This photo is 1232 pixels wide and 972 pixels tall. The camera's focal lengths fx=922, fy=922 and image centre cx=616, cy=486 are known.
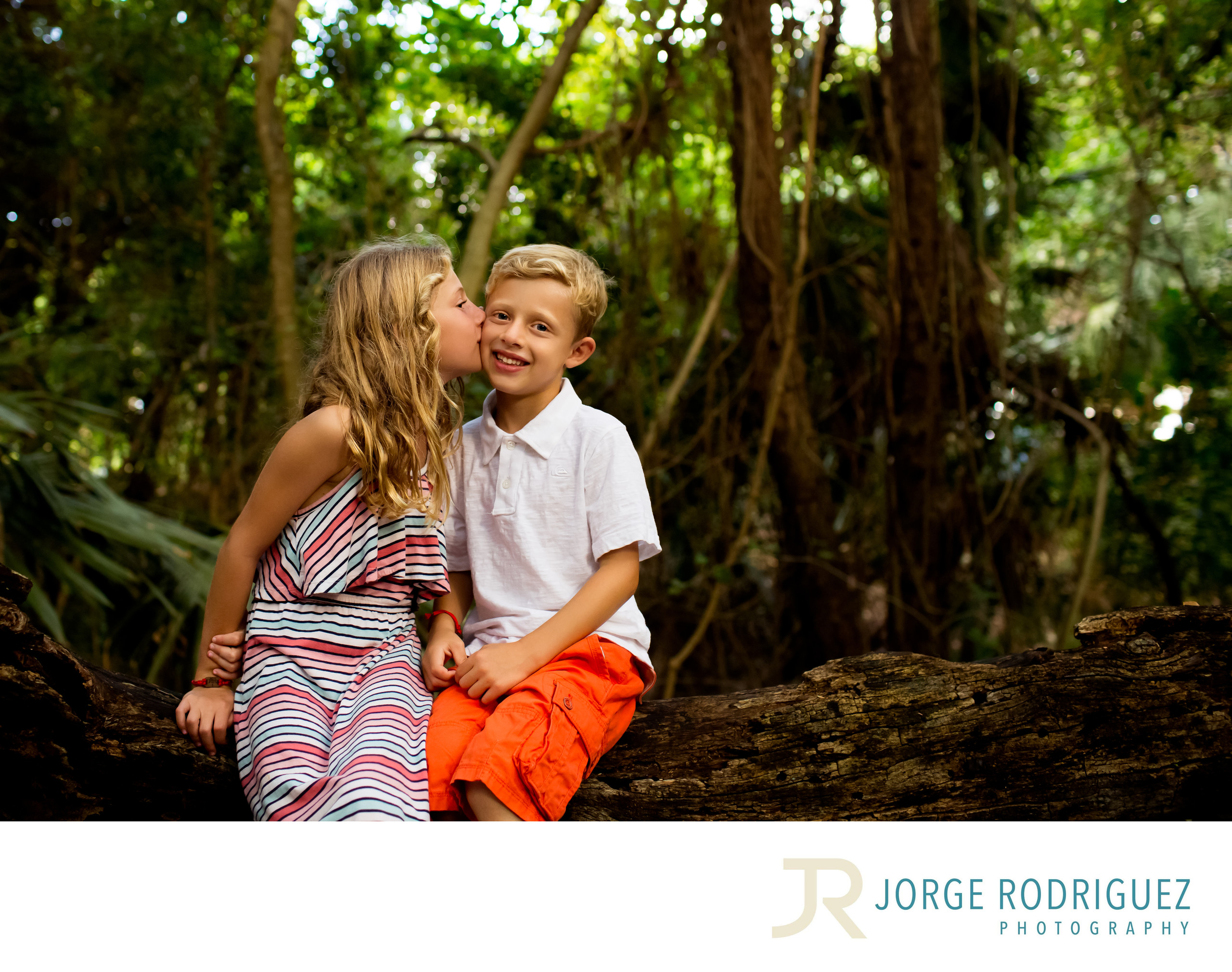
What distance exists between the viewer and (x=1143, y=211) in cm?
527

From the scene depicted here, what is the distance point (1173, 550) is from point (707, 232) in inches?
165

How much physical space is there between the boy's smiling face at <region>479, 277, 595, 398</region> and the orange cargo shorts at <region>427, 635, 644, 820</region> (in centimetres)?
47

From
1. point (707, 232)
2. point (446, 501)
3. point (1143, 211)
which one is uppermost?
point (1143, 211)

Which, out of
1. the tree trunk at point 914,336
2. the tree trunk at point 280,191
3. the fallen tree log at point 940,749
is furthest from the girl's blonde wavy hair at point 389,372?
the tree trunk at point 914,336

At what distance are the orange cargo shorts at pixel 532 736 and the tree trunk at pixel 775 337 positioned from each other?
8.27 feet

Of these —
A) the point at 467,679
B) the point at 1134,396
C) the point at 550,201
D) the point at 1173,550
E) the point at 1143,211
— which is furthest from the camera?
the point at 1134,396

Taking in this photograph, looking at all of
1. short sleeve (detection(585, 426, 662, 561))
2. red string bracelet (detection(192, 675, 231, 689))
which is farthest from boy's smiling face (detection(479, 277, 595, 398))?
red string bracelet (detection(192, 675, 231, 689))

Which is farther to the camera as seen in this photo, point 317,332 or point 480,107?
point 480,107

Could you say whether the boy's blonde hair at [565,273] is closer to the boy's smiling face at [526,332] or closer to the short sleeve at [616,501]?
the boy's smiling face at [526,332]

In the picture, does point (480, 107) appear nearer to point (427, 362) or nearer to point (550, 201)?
point (550, 201)

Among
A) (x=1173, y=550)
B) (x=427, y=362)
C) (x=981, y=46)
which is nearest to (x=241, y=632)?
(x=427, y=362)

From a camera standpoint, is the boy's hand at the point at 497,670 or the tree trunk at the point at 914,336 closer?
the boy's hand at the point at 497,670

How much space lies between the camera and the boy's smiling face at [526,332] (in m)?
1.59
